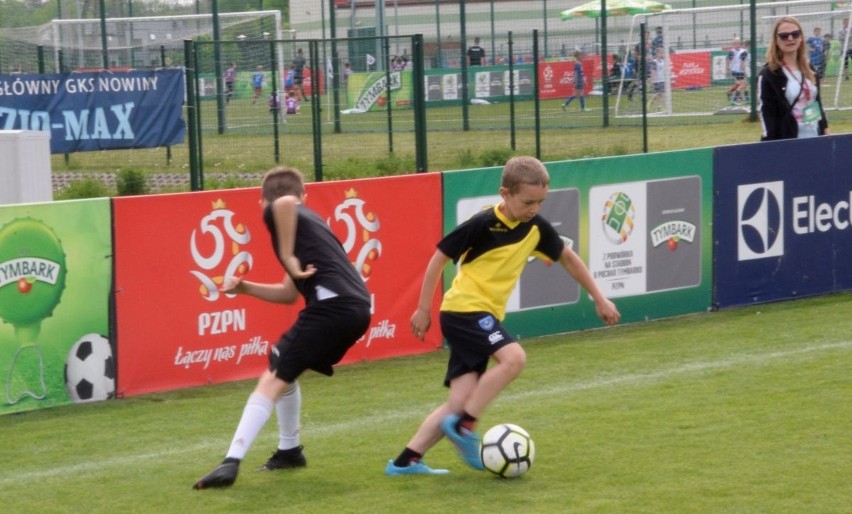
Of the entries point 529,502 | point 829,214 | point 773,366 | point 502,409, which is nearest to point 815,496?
point 529,502

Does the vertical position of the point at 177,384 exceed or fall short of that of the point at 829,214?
it falls short

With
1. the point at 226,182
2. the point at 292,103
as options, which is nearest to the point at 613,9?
the point at 292,103

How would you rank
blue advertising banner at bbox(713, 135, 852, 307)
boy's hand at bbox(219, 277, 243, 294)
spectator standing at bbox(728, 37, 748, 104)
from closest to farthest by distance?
boy's hand at bbox(219, 277, 243, 294) → blue advertising banner at bbox(713, 135, 852, 307) → spectator standing at bbox(728, 37, 748, 104)

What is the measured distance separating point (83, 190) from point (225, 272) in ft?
30.7

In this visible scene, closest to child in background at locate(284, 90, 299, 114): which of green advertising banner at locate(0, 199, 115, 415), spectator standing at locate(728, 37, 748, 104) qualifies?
green advertising banner at locate(0, 199, 115, 415)

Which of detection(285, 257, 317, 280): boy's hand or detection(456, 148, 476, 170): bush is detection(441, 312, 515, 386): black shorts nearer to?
detection(285, 257, 317, 280): boy's hand

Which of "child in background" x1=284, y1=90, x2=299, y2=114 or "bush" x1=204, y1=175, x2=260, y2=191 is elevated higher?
"child in background" x1=284, y1=90, x2=299, y2=114

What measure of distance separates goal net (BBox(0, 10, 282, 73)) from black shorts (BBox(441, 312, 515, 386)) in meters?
17.5

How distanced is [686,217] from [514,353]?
532 cm

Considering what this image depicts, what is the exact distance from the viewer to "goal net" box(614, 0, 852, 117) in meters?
28.3

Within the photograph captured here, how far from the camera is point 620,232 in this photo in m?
10.9

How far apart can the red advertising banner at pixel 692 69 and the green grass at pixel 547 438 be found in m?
20.6

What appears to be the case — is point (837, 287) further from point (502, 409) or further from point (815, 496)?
point (815, 496)

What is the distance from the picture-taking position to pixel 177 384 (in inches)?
349
